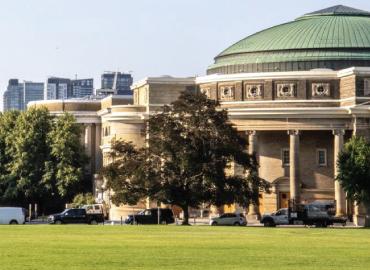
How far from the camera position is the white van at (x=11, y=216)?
376ft

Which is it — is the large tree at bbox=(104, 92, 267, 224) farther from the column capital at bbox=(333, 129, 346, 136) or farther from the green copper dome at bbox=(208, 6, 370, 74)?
the green copper dome at bbox=(208, 6, 370, 74)

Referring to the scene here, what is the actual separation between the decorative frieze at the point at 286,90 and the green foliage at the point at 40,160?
95.3ft

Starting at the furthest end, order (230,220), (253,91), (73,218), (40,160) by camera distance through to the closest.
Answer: (40,160) → (253,91) → (230,220) → (73,218)

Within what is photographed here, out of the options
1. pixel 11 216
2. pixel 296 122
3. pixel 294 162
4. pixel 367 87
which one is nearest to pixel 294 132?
pixel 296 122

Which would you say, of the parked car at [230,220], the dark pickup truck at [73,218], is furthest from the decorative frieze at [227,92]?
the dark pickup truck at [73,218]

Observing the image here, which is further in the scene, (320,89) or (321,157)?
(321,157)

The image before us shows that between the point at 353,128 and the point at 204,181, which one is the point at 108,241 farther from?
the point at 353,128

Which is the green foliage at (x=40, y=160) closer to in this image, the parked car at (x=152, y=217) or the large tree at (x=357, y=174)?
the parked car at (x=152, y=217)

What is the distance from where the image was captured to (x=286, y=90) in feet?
452

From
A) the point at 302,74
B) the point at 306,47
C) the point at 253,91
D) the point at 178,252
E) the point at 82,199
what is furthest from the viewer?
the point at 82,199

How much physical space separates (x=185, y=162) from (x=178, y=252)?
158 feet

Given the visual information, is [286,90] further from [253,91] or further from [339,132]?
[339,132]

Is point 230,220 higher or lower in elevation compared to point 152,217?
lower

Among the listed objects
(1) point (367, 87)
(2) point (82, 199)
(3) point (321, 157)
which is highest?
(1) point (367, 87)
